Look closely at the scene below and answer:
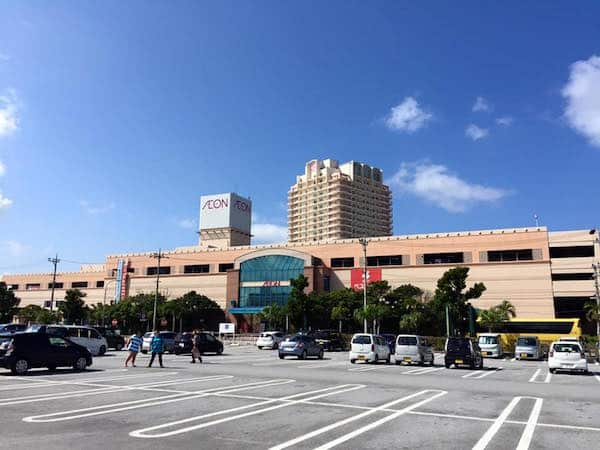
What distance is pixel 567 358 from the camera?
24531 mm

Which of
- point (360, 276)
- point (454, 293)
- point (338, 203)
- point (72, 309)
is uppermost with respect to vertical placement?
point (338, 203)

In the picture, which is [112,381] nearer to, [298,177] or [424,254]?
[424,254]

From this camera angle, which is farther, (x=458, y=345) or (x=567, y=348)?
(x=458, y=345)

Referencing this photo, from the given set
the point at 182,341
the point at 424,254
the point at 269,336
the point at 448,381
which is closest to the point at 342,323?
the point at 424,254

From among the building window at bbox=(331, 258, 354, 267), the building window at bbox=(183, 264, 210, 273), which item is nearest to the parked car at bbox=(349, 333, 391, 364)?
the building window at bbox=(331, 258, 354, 267)

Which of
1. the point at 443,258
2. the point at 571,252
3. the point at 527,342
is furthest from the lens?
the point at 443,258

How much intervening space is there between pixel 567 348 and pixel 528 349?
1189 centimetres

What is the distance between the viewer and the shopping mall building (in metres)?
61.2

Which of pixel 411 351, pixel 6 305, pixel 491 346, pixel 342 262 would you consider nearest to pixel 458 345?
pixel 411 351

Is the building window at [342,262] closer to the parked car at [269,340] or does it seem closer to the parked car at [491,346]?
the parked car at [269,340]

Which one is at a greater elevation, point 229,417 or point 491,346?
point 229,417

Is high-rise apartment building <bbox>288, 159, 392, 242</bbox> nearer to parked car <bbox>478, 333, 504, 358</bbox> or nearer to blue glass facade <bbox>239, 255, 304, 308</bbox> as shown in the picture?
blue glass facade <bbox>239, 255, 304, 308</bbox>

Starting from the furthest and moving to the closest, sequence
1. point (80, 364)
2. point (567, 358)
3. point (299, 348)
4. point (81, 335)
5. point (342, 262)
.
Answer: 1. point (342, 262)
2. point (299, 348)
3. point (81, 335)
4. point (567, 358)
5. point (80, 364)

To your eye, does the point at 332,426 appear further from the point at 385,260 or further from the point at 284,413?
the point at 385,260
